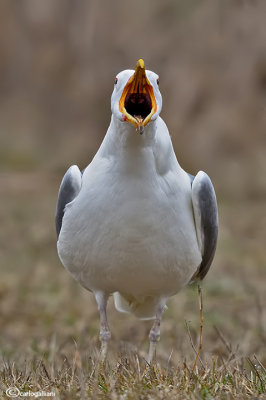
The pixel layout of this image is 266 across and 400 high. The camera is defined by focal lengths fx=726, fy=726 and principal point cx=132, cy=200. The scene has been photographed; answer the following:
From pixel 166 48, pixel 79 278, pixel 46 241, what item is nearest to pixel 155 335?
pixel 79 278

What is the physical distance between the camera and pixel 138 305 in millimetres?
4105

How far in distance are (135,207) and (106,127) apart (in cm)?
1966

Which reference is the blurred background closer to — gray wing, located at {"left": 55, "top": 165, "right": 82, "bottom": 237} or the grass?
the grass

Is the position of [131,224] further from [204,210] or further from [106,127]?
[106,127]

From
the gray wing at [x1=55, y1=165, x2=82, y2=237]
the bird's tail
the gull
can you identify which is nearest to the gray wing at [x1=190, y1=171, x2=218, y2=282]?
the gull

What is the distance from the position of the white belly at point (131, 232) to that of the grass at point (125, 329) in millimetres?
330

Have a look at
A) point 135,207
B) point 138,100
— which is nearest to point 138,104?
point 138,100

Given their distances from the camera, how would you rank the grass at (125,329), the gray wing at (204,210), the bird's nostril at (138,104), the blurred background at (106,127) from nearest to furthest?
the grass at (125,329) < the bird's nostril at (138,104) < the gray wing at (204,210) < the blurred background at (106,127)

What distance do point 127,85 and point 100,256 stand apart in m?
0.82

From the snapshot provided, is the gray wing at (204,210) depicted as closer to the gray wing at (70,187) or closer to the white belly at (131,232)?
the white belly at (131,232)

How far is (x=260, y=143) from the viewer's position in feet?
59.1

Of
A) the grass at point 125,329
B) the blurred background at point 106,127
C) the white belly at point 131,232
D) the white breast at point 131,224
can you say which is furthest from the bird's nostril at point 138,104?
the blurred background at point 106,127

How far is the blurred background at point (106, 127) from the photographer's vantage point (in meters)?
6.56

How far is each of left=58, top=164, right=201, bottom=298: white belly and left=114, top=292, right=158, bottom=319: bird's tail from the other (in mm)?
400
